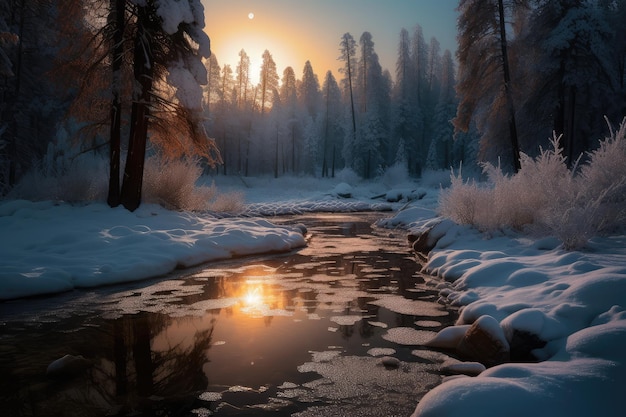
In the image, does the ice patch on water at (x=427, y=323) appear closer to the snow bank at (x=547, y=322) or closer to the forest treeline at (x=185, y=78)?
the snow bank at (x=547, y=322)

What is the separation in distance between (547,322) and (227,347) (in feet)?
10.5

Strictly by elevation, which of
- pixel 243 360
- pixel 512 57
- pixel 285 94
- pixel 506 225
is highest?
pixel 285 94

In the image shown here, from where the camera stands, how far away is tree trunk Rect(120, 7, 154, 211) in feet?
33.2

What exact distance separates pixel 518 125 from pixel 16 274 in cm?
2164

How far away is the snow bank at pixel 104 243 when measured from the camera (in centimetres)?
625

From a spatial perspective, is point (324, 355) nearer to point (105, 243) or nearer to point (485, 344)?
point (485, 344)

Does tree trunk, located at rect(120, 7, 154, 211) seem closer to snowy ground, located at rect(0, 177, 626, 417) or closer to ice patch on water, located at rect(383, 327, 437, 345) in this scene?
snowy ground, located at rect(0, 177, 626, 417)

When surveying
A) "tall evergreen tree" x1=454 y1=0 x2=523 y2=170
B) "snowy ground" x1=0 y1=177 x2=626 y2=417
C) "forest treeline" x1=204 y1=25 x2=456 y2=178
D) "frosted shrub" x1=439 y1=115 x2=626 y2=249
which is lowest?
"snowy ground" x1=0 y1=177 x2=626 y2=417

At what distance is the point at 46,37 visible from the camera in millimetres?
17203

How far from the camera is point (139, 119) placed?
10.3 metres

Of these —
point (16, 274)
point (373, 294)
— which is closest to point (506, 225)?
point (373, 294)

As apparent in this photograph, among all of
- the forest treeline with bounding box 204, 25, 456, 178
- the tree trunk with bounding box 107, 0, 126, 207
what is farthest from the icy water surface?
the forest treeline with bounding box 204, 25, 456, 178

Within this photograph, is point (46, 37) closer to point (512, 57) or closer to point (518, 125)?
point (512, 57)

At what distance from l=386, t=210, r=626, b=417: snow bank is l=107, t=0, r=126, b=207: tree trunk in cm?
842
